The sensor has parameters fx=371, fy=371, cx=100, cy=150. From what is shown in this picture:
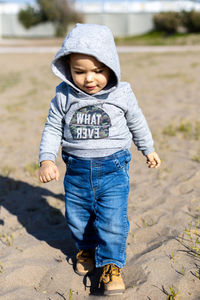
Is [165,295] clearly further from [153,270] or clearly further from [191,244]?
[191,244]

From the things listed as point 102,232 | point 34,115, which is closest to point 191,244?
point 102,232

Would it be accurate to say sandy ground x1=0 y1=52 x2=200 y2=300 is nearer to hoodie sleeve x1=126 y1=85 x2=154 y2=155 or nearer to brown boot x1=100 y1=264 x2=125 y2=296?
brown boot x1=100 y1=264 x2=125 y2=296

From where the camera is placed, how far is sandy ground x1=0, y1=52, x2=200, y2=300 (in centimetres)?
255

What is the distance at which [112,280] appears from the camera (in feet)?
8.14

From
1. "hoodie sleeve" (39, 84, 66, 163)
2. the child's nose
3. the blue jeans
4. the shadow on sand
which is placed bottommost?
the shadow on sand

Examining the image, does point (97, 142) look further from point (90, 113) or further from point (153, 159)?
point (153, 159)

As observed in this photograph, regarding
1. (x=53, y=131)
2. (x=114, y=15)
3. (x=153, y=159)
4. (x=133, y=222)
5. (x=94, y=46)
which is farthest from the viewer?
(x=114, y=15)

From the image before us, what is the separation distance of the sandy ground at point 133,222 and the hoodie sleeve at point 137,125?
0.82 meters

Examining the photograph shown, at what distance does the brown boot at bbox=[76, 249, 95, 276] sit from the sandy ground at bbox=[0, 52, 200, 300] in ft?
0.19

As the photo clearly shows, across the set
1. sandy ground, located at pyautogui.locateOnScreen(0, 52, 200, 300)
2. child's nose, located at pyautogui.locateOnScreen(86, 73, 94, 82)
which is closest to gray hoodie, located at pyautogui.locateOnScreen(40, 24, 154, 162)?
child's nose, located at pyautogui.locateOnScreen(86, 73, 94, 82)

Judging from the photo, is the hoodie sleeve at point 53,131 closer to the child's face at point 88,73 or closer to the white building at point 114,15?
the child's face at point 88,73

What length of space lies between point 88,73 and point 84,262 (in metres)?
1.38

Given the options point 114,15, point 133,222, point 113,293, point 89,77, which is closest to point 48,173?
point 89,77

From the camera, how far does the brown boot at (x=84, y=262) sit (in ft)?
8.92
